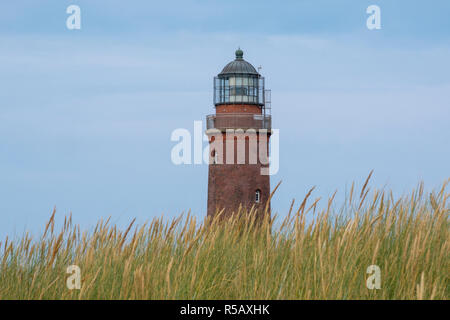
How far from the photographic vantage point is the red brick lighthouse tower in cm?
2525

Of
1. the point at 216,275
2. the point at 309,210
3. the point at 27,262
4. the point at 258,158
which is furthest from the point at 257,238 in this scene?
the point at 258,158

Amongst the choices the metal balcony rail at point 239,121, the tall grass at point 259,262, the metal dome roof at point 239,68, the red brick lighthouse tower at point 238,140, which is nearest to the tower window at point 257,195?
the red brick lighthouse tower at point 238,140

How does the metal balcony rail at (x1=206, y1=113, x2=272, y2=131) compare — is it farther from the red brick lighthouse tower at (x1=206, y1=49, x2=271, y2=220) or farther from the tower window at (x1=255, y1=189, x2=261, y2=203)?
the tower window at (x1=255, y1=189, x2=261, y2=203)

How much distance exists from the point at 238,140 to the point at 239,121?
38.4 inches

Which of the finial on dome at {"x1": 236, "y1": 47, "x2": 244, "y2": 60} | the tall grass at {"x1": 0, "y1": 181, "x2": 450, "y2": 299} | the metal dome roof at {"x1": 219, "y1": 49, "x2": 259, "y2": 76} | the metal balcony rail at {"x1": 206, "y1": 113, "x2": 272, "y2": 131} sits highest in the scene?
the finial on dome at {"x1": 236, "y1": 47, "x2": 244, "y2": 60}

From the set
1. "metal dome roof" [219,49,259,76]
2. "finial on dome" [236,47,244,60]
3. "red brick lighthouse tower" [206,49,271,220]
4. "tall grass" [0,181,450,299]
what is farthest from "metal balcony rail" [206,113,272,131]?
"tall grass" [0,181,450,299]

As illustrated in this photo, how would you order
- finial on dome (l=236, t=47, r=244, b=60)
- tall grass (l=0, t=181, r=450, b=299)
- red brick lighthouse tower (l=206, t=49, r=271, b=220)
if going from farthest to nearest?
1. finial on dome (l=236, t=47, r=244, b=60)
2. red brick lighthouse tower (l=206, t=49, r=271, b=220)
3. tall grass (l=0, t=181, r=450, b=299)

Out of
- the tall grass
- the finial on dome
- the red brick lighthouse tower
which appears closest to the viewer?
the tall grass

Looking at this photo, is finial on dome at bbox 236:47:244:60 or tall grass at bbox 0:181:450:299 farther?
finial on dome at bbox 236:47:244:60

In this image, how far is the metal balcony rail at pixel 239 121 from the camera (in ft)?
84.1

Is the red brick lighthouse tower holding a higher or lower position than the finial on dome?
lower

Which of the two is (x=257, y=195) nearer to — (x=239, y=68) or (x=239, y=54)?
(x=239, y=68)

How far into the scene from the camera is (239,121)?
84.1 feet

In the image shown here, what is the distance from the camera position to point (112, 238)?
5707 mm
